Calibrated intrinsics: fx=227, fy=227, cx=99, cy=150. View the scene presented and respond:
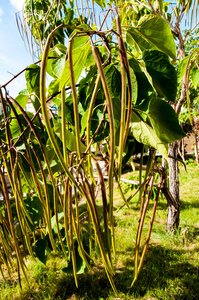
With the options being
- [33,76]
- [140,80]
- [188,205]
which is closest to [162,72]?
[140,80]

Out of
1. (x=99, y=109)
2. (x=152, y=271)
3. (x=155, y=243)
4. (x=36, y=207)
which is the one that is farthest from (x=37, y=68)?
(x=155, y=243)

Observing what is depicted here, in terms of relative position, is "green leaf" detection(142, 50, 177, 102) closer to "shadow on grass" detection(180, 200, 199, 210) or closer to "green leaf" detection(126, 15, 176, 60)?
"green leaf" detection(126, 15, 176, 60)

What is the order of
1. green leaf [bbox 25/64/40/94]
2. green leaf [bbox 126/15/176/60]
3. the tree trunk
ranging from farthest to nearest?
the tree trunk < green leaf [bbox 25/64/40/94] < green leaf [bbox 126/15/176/60]

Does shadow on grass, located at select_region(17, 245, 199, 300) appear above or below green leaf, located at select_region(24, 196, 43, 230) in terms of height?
below

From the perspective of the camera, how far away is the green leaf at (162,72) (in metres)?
0.36

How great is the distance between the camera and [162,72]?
362mm

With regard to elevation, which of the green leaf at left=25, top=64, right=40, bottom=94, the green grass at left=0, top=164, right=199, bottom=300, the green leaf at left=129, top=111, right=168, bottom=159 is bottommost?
the green grass at left=0, top=164, right=199, bottom=300

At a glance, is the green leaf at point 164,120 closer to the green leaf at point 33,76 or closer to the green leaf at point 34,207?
the green leaf at point 33,76

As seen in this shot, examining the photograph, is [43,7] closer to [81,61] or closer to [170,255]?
[81,61]

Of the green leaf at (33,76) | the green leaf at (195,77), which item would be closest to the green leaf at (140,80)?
the green leaf at (33,76)

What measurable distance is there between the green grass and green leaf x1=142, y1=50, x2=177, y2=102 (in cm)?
101

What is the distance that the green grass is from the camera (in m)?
1.18

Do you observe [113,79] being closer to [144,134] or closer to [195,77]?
[144,134]

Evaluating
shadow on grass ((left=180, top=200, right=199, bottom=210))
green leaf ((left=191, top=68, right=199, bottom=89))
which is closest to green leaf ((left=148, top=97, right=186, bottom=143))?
green leaf ((left=191, top=68, right=199, bottom=89))
